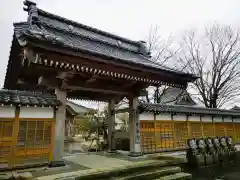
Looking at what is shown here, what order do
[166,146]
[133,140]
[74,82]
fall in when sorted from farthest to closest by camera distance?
[166,146]
[133,140]
[74,82]

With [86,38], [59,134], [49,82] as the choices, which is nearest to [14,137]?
[59,134]

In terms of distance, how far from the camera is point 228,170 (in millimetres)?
9031

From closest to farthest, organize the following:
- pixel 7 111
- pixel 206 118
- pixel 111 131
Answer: pixel 7 111 < pixel 111 131 < pixel 206 118

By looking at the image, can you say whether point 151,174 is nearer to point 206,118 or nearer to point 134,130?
point 134,130

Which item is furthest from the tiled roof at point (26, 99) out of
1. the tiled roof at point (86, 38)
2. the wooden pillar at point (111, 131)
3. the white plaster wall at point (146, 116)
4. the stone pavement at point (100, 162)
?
the white plaster wall at point (146, 116)

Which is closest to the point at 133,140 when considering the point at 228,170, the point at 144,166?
the point at 144,166

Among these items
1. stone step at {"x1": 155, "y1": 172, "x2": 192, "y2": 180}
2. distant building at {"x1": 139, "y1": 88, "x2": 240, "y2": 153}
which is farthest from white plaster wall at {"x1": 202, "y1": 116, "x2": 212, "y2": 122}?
stone step at {"x1": 155, "y1": 172, "x2": 192, "y2": 180}


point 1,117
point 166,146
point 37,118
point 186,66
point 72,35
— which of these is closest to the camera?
point 1,117

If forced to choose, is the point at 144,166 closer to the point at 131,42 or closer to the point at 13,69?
the point at 13,69

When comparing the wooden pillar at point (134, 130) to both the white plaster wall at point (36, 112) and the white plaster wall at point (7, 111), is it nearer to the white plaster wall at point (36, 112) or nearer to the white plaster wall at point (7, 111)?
the white plaster wall at point (36, 112)

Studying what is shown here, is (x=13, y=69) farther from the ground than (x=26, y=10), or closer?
closer

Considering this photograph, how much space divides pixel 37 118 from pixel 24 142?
0.91 m

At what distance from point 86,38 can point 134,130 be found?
539cm

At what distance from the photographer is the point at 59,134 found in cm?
677
